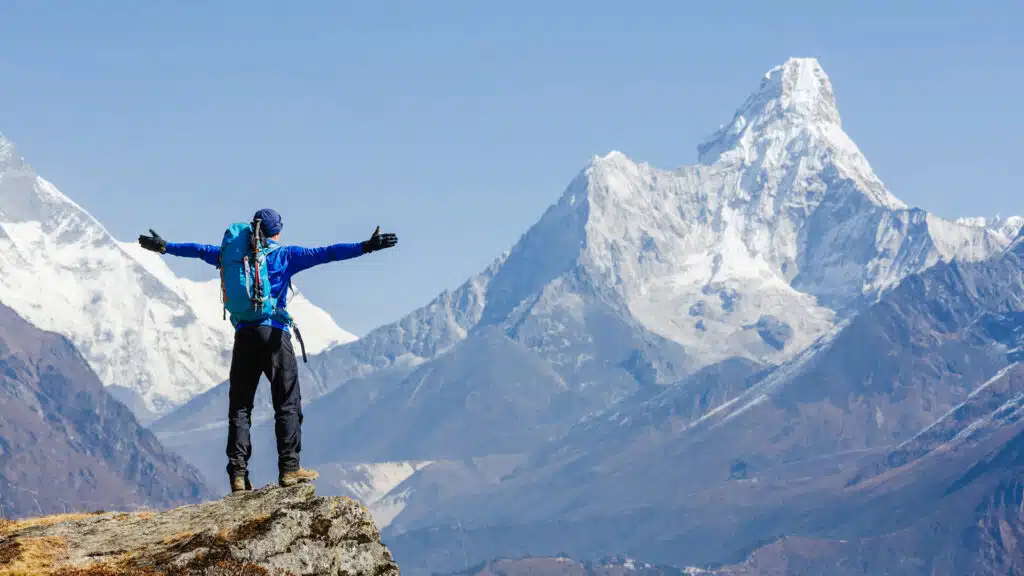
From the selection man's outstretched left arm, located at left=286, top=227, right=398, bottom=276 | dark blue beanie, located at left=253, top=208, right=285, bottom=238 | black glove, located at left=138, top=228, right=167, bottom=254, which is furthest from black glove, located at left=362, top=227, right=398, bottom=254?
black glove, located at left=138, top=228, right=167, bottom=254

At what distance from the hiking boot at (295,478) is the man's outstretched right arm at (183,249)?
4693mm

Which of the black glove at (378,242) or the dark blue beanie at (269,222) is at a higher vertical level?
the dark blue beanie at (269,222)

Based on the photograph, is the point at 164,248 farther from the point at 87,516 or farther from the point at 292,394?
the point at 87,516

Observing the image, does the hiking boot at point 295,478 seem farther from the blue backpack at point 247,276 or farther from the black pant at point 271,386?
the blue backpack at point 247,276

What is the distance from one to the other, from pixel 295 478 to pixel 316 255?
15.3 ft

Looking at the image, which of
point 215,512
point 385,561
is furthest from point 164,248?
point 385,561

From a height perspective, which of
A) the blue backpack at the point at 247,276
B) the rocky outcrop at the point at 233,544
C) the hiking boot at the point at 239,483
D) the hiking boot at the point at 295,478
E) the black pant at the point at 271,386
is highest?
the blue backpack at the point at 247,276

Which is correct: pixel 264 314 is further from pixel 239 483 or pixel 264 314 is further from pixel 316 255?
pixel 239 483

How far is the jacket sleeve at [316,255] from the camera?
3170cm

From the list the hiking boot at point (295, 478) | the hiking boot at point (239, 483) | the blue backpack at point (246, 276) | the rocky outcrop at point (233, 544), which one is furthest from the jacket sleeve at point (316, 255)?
the rocky outcrop at point (233, 544)

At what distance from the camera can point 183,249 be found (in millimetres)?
32531

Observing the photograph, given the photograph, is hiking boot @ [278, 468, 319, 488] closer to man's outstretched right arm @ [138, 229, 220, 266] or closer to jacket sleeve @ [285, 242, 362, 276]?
jacket sleeve @ [285, 242, 362, 276]

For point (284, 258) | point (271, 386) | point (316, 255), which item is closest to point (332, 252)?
point (316, 255)

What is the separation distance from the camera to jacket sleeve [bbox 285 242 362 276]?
31.7 m
